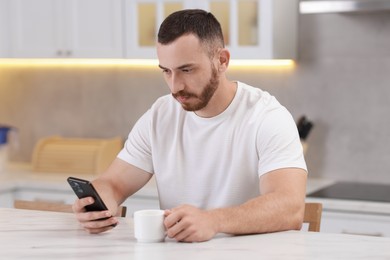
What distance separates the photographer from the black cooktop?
3504mm

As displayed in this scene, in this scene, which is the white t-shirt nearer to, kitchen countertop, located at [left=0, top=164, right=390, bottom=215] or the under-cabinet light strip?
kitchen countertop, located at [left=0, top=164, right=390, bottom=215]

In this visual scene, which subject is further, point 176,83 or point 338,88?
point 338,88

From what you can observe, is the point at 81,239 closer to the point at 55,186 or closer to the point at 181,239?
the point at 181,239

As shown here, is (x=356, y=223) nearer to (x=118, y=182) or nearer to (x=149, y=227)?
(x=118, y=182)

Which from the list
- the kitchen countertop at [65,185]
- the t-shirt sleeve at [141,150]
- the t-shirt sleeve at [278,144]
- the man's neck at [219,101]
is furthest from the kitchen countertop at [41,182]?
the t-shirt sleeve at [278,144]

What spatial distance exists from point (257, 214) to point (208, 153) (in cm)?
44

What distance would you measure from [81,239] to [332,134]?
215 centimetres

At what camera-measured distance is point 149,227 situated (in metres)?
2.03

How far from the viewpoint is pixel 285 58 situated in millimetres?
3867

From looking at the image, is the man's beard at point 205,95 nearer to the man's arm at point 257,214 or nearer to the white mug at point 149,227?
the man's arm at point 257,214

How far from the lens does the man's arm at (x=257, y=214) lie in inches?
79.1

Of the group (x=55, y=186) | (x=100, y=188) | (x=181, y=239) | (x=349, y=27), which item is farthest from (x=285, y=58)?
(x=181, y=239)

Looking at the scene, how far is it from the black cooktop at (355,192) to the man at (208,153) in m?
1.12

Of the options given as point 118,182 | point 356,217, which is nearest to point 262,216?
point 118,182
